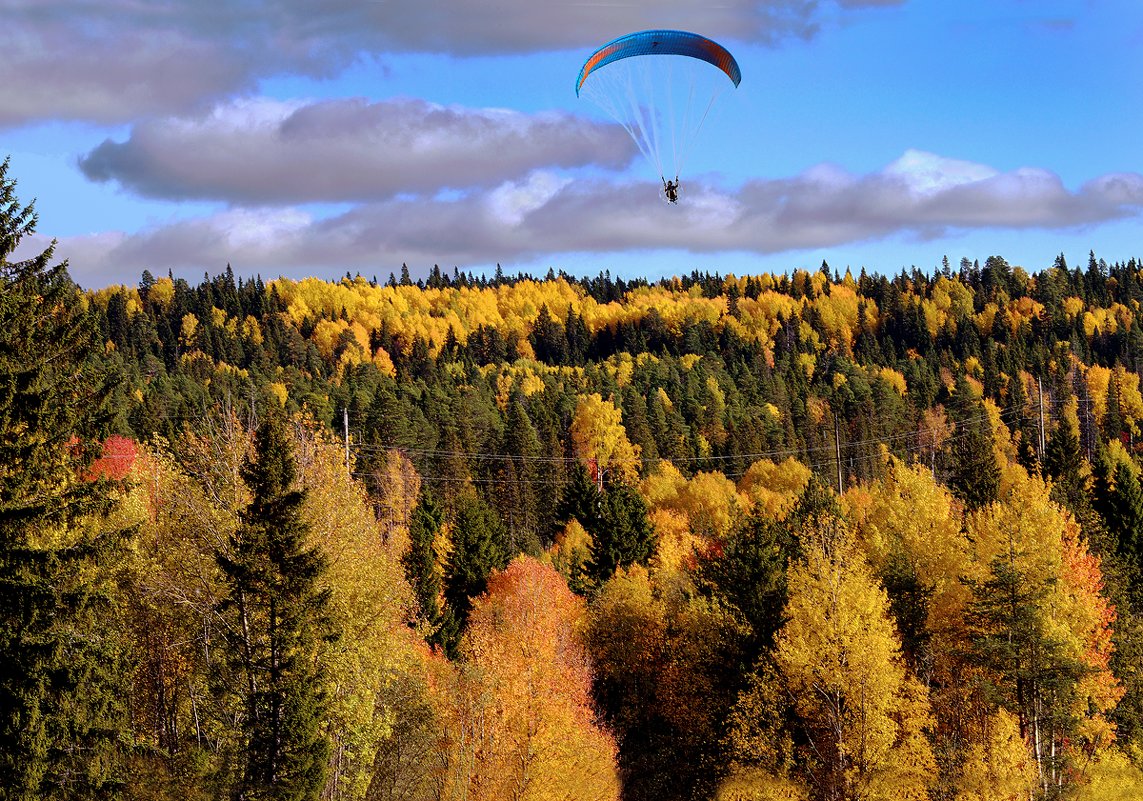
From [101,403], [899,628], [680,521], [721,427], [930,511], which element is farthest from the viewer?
[721,427]

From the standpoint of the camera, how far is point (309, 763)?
2644 centimetres

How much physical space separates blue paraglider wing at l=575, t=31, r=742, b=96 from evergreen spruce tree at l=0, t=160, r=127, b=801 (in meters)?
21.5

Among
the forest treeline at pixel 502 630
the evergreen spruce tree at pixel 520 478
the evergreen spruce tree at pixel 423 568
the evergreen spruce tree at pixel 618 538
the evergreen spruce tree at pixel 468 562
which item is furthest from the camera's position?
the evergreen spruce tree at pixel 520 478

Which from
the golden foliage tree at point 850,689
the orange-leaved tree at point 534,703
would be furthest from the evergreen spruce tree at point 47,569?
the golden foliage tree at point 850,689

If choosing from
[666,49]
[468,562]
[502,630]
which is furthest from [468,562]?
[666,49]

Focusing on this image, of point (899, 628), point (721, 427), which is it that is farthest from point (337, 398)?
point (899, 628)

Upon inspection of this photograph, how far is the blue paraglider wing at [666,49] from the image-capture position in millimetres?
40406

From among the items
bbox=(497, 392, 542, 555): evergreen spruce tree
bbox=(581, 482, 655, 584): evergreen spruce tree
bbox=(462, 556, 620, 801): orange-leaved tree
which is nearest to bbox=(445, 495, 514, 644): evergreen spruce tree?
bbox=(462, 556, 620, 801): orange-leaved tree

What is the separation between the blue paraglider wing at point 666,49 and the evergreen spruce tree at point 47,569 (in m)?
21.5

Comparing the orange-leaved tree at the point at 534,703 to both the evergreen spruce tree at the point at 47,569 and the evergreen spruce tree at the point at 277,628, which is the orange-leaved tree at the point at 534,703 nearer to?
the evergreen spruce tree at the point at 277,628

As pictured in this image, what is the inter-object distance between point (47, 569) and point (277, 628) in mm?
5481

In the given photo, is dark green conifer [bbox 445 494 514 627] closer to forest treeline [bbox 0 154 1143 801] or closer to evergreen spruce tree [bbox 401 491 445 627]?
forest treeline [bbox 0 154 1143 801]

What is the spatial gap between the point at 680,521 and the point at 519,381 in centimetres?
10827

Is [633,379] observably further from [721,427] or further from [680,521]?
[680,521]
